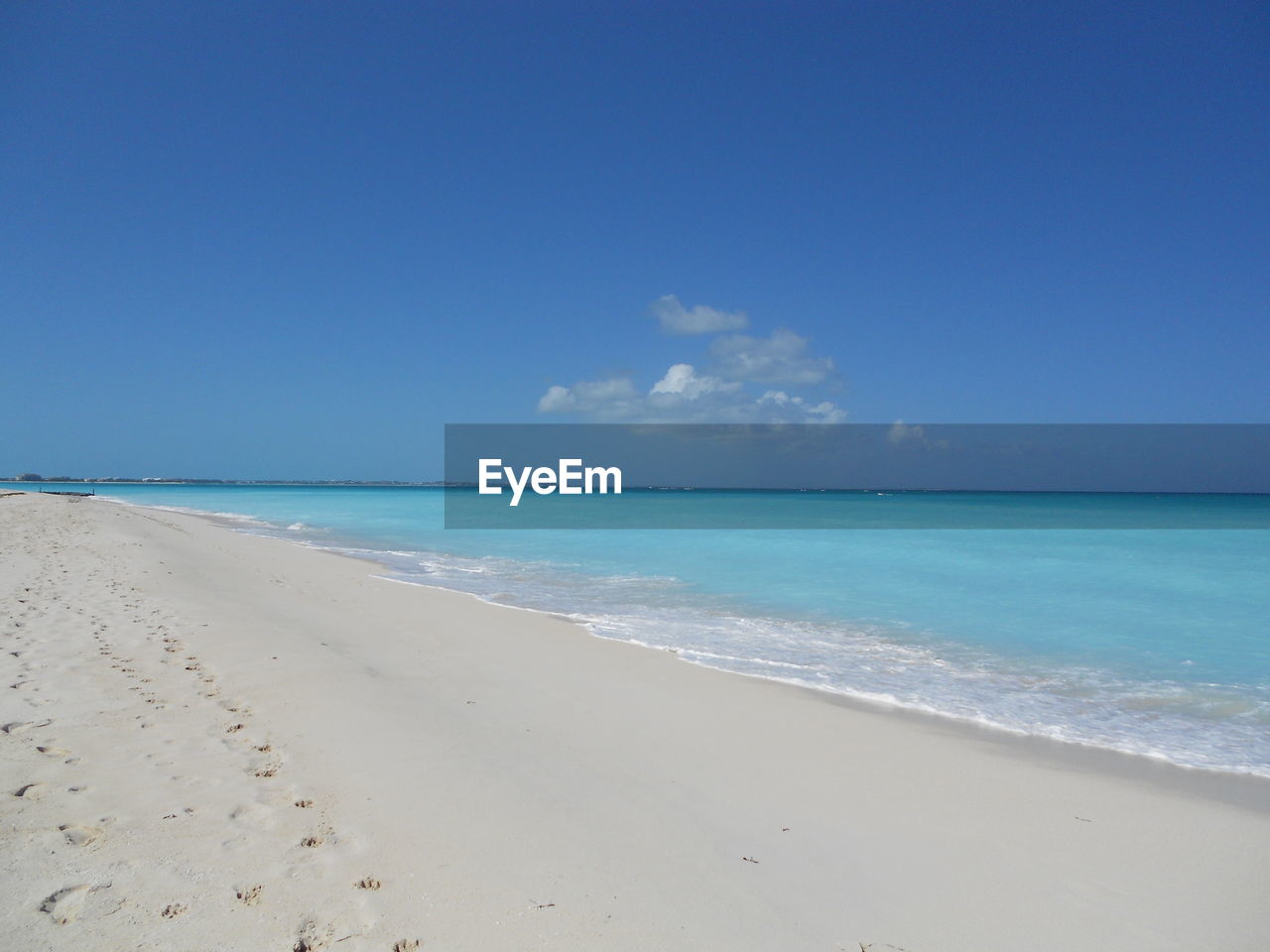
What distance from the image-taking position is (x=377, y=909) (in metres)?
2.41

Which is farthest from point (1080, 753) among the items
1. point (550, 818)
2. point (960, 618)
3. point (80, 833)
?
point (80, 833)

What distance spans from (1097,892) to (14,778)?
5018mm

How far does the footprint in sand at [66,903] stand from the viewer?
2.22m

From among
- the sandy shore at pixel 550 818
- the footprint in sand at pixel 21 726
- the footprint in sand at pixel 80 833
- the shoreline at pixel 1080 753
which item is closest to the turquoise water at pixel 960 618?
the shoreline at pixel 1080 753

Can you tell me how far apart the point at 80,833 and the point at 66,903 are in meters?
0.52

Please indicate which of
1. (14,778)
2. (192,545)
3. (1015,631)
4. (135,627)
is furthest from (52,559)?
(1015,631)

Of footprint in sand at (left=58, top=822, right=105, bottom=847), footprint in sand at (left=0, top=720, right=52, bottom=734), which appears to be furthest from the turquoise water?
footprint in sand at (left=0, top=720, right=52, bottom=734)

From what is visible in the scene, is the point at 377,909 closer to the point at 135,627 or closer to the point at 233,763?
the point at 233,763

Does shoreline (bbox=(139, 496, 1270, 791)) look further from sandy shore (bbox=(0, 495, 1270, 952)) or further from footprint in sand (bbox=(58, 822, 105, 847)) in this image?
footprint in sand (bbox=(58, 822, 105, 847))

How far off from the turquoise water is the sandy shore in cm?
116

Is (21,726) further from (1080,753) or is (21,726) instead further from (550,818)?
(1080,753)

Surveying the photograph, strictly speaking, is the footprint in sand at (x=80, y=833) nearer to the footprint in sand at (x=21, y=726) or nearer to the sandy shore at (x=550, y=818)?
the sandy shore at (x=550, y=818)

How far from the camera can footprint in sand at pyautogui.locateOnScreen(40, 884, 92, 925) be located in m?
2.22

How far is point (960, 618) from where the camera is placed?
34.0 feet
